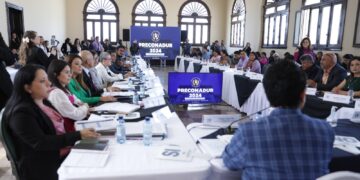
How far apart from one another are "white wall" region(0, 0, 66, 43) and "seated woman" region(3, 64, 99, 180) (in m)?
6.15

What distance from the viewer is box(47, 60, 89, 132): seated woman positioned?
2066 mm

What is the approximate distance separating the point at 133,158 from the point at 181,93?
339 centimetres

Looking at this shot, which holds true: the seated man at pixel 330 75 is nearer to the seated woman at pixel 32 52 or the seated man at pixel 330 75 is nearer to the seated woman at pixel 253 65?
the seated woman at pixel 253 65

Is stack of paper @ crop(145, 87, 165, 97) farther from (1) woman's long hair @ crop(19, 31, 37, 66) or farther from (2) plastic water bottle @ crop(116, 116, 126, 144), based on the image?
(1) woman's long hair @ crop(19, 31, 37, 66)

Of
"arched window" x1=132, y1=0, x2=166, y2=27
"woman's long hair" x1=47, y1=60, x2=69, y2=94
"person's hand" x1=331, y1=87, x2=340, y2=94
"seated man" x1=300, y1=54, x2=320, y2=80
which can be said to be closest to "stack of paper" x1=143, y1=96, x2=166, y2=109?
"woman's long hair" x1=47, y1=60, x2=69, y2=94

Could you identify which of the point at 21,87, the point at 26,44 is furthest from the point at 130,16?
the point at 21,87

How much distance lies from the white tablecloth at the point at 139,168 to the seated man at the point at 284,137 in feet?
0.93

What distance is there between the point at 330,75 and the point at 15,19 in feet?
26.2

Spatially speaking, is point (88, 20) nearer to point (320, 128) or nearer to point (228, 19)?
point (228, 19)

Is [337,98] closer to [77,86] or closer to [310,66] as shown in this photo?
[310,66]

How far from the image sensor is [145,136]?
1635mm

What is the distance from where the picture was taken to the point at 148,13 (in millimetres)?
15727

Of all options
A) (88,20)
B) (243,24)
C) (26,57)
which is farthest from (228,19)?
(26,57)

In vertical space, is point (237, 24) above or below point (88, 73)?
above
